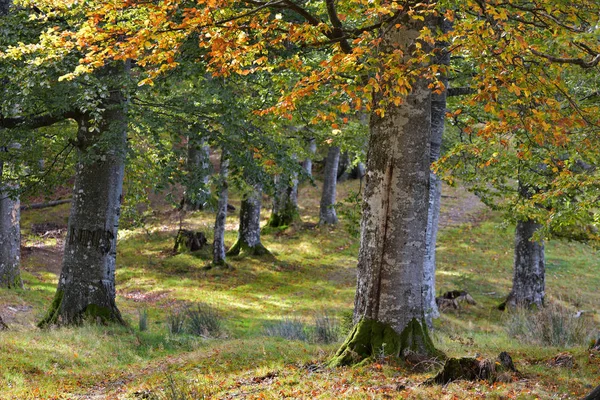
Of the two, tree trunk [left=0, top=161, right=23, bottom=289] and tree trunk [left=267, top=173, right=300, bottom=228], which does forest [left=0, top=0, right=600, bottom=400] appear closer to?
tree trunk [left=0, top=161, right=23, bottom=289]

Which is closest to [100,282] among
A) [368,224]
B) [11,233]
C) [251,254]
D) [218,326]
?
[218,326]

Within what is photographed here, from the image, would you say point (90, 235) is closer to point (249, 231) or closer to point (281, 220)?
point (249, 231)

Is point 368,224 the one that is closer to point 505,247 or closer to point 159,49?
point 159,49

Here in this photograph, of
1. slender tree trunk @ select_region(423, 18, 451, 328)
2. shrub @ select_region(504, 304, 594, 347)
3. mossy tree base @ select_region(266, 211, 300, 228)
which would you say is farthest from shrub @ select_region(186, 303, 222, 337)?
mossy tree base @ select_region(266, 211, 300, 228)

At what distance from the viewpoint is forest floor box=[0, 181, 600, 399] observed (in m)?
7.54

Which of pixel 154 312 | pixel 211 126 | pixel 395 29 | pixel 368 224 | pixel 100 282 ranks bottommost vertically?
pixel 154 312

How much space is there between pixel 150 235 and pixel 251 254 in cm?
588

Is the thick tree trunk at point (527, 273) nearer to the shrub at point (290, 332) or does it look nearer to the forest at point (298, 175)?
the forest at point (298, 175)

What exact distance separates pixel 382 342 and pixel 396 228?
4.93ft

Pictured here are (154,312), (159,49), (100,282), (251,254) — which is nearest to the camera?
(159,49)

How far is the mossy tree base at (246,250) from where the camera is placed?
25127mm

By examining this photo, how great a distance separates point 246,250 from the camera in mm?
25172

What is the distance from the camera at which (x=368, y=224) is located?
8117 millimetres

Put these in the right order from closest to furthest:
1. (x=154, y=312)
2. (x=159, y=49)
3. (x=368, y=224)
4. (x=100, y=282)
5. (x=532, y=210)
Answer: (x=368, y=224)
(x=159, y=49)
(x=532, y=210)
(x=100, y=282)
(x=154, y=312)
